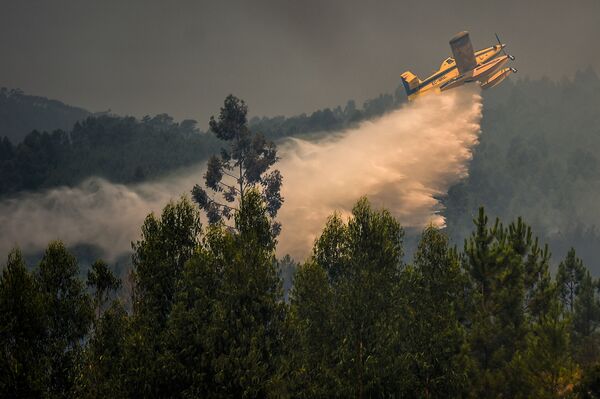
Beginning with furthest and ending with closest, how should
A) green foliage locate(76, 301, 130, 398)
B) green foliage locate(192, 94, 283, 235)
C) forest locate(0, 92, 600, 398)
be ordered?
green foliage locate(192, 94, 283, 235) < green foliage locate(76, 301, 130, 398) < forest locate(0, 92, 600, 398)

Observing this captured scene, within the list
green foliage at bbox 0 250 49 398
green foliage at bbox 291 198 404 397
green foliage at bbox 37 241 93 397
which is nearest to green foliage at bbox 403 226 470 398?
green foliage at bbox 291 198 404 397

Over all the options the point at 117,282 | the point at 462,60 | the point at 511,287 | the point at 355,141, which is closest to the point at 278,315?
the point at 117,282

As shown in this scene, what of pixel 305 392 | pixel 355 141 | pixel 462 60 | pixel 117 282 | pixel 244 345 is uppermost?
pixel 462 60

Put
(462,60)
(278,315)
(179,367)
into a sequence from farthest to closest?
(462,60), (278,315), (179,367)

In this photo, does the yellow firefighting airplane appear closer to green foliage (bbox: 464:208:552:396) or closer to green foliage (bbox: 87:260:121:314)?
green foliage (bbox: 464:208:552:396)

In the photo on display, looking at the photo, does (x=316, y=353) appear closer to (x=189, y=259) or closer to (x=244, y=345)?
(x=244, y=345)

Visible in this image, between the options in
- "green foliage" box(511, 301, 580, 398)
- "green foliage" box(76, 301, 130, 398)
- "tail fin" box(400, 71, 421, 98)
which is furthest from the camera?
"tail fin" box(400, 71, 421, 98)

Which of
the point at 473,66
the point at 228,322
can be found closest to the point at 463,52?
the point at 473,66
